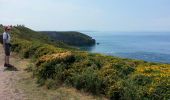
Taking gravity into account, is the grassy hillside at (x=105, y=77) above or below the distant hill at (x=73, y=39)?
above

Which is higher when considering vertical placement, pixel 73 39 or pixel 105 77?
pixel 105 77

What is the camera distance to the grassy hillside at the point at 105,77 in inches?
436

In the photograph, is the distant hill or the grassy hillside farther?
the distant hill

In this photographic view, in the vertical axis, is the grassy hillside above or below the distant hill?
above

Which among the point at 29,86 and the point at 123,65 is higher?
the point at 123,65

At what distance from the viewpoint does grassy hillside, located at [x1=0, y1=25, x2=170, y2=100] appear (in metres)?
11.1

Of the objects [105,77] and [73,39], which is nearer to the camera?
[105,77]

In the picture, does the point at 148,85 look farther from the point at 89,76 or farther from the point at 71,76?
the point at 71,76

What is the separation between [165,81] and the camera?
11.2 metres

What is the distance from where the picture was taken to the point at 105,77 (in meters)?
13.0

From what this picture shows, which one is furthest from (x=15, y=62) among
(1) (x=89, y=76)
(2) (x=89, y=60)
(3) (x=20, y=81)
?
(1) (x=89, y=76)

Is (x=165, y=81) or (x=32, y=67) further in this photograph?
(x=32, y=67)

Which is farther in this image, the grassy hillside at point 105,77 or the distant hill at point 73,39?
the distant hill at point 73,39

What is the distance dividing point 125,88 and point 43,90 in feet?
12.8
